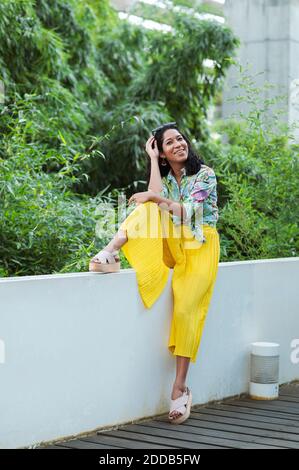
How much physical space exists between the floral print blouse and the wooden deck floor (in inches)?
37.2

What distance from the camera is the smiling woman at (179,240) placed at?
4.61 m

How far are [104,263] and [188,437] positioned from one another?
927mm

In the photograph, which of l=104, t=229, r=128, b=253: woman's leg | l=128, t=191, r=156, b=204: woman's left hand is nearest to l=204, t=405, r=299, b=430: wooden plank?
l=104, t=229, r=128, b=253: woman's leg

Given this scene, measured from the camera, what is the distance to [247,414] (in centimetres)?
477

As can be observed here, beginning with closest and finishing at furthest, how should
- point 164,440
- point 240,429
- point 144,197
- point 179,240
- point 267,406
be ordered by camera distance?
point 164,440 → point 240,429 → point 144,197 → point 179,240 → point 267,406

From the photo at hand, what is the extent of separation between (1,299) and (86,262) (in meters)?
1.45

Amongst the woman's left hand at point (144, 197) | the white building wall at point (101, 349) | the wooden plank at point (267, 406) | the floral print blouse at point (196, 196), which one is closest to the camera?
the white building wall at point (101, 349)

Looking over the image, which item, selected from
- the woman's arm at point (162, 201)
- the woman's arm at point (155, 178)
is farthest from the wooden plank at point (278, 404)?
the woman's arm at point (155, 178)

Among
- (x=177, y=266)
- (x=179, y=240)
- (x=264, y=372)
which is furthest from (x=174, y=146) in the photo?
(x=264, y=372)

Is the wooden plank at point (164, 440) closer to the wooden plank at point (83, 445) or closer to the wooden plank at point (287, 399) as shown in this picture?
the wooden plank at point (83, 445)

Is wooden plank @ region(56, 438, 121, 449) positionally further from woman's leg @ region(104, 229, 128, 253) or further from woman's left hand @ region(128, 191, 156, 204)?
woman's left hand @ region(128, 191, 156, 204)

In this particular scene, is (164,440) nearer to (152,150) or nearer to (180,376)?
(180,376)

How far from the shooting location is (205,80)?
9.66 metres

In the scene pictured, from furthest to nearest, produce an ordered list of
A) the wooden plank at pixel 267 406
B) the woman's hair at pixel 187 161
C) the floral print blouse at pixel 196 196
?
the wooden plank at pixel 267 406
the woman's hair at pixel 187 161
the floral print blouse at pixel 196 196
